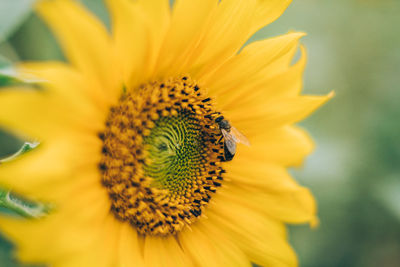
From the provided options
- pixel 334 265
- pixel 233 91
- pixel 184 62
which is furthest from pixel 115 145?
pixel 334 265

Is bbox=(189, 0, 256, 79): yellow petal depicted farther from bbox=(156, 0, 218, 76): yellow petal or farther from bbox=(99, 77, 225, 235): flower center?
bbox=(99, 77, 225, 235): flower center

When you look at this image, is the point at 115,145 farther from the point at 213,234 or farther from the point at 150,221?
the point at 213,234

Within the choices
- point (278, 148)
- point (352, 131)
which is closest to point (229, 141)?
point (278, 148)

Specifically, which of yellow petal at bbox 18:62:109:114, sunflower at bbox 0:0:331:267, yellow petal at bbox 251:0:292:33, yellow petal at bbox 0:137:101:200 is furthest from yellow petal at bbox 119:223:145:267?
yellow petal at bbox 251:0:292:33

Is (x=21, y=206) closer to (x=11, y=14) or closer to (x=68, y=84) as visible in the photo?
(x=68, y=84)

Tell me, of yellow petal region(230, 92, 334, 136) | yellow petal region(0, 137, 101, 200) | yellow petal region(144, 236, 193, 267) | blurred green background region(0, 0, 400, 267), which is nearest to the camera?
yellow petal region(0, 137, 101, 200)
